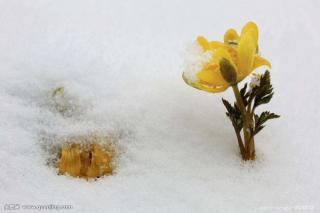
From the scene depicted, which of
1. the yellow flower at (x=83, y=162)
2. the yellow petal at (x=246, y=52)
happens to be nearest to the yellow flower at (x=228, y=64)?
the yellow petal at (x=246, y=52)

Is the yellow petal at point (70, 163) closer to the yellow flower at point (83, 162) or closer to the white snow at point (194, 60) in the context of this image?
the yellow flower at point (83, 162)

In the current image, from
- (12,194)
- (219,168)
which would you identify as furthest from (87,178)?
(219,168)

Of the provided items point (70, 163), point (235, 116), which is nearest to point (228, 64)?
point (235, 116)

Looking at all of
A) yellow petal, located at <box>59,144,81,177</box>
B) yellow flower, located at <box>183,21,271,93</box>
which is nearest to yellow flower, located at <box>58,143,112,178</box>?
yellow petal, located at <box>59,144,81,177</box>

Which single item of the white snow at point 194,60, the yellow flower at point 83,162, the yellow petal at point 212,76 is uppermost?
the white snow at point 194,60

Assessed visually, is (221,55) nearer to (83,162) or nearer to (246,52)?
(246,52)

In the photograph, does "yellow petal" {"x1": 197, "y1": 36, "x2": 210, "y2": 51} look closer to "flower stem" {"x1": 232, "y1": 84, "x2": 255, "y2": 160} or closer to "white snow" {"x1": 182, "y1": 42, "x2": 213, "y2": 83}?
"white snow" {"x1": 182, "y1": 42, "x2": 213, "y2": 83}
